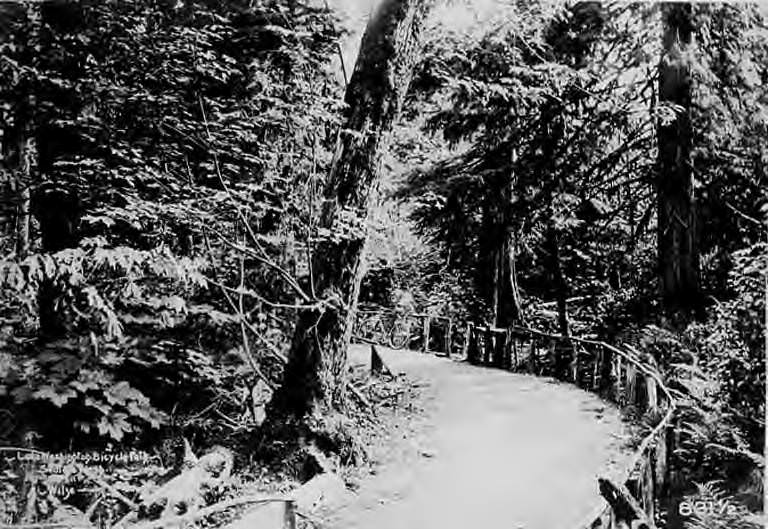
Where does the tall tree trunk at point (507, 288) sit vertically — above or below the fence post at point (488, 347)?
above

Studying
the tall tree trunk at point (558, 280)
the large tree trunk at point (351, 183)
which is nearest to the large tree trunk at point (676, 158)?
the tall tree trunk at point (558, 280)

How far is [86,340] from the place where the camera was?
2.29 meters

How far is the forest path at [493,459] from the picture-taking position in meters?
2.41

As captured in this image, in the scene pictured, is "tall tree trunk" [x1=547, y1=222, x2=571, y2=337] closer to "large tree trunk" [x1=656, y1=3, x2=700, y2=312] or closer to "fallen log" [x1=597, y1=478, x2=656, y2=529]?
"large tree trunk" [x1=656, y1=3, x2=700, y2=312]

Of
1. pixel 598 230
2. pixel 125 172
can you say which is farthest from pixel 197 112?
pixel 598 230

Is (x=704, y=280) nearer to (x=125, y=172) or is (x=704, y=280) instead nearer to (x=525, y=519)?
(x=525, y=519)

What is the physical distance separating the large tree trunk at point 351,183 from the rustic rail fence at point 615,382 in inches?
47.9

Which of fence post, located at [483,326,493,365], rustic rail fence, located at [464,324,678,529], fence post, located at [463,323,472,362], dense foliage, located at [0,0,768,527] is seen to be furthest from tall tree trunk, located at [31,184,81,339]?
fence post, located at [463,323,472,362]

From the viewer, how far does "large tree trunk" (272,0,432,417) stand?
299cm

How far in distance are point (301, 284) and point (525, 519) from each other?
1621mm

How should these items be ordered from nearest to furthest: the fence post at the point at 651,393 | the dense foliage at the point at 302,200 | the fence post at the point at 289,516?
the fence post at the point at 289,516 < the dense foliage at the point at 302,200 < the fence post at the point at 651,393

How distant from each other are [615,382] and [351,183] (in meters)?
2.03

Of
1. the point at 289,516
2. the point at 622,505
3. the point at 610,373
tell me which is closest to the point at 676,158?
Answer: the point at 610,373

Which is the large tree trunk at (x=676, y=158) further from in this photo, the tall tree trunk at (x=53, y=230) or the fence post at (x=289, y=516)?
the tall tree trunk at (x=53, y=230)
